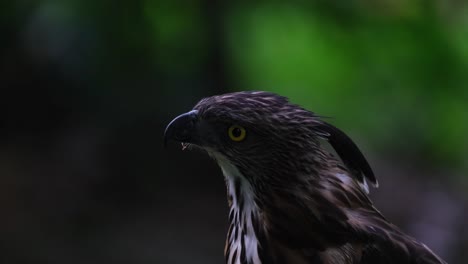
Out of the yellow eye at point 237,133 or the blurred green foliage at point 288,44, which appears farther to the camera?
the blurred green foliage at point 288,44

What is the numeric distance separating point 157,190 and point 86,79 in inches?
43.1

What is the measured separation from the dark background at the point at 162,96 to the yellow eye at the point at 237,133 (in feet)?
12.5

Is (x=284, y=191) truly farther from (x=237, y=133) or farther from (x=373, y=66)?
(x=373, y=66)

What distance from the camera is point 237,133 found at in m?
3.46

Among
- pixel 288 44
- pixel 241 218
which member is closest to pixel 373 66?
pixel 288 44

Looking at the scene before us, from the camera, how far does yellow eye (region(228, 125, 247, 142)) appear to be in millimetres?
3449

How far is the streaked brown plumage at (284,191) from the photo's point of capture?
3371 mm

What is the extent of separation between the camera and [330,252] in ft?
11.0

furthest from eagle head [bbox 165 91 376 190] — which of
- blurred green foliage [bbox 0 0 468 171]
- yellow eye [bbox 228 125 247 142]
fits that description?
blurred green foliage [bbox 0 0 468 171]

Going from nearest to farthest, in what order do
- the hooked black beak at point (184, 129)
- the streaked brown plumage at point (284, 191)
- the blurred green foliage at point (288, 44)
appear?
the streaked brown plumage at point (284, 191) → the hooked black beak at point (184, 129) → the blurred green foliage at point (288, 44)

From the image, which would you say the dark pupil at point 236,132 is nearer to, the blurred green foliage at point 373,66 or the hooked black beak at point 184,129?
the hooked black beak at point 184,129

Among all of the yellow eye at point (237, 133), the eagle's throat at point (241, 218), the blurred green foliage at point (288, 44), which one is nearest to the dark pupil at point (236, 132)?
the yellow eye at point (237, 133)

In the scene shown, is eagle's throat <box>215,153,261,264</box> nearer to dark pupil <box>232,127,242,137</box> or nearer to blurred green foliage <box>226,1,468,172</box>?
dark pupil <box>232,127,242,137</box>

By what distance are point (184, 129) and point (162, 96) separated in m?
4.19
